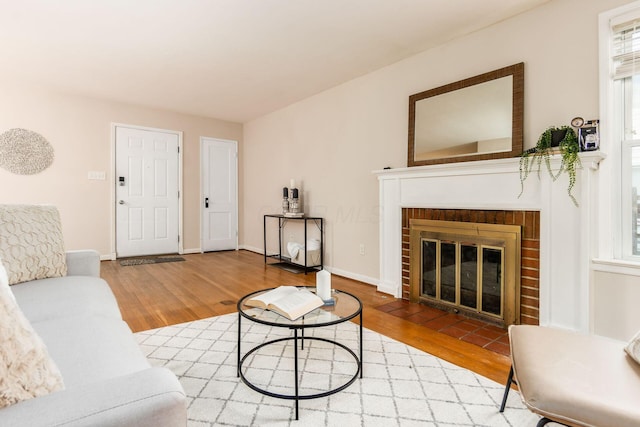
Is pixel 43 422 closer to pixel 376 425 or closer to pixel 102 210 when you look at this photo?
pixel 376 425

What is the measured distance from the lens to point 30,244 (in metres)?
1.96

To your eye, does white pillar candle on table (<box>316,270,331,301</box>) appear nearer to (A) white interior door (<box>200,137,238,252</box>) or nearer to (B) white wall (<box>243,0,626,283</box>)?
(B) white wall (<box>243,0,626,283</box>)

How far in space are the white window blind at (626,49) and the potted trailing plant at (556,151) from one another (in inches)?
17.0

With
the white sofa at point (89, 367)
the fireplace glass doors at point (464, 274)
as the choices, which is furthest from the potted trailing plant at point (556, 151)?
the white sofa at point (89, 367)

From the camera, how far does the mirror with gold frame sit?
256 centimetres

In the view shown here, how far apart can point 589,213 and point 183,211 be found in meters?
5.35

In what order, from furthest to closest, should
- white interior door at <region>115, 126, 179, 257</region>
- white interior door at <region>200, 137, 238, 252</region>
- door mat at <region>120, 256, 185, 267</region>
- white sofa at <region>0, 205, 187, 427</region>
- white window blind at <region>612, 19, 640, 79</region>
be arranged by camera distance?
white interior door at <region>200, 137, 238, 252</region>
white interior door at <region>115, 126, 179, 257</region>
door mat at <region>120, 256, 185, 267</region>
white window blind at <region>612, 19, 640, 79</region>
white sofa at <region>0, 205, 187, 427</region>

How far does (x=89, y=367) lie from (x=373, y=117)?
3.33m

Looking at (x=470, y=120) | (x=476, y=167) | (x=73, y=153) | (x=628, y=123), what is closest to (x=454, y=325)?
(x=476, y=167)

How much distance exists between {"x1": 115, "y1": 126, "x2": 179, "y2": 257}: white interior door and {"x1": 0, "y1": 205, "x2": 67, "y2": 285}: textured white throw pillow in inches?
130

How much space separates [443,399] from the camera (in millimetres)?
1577

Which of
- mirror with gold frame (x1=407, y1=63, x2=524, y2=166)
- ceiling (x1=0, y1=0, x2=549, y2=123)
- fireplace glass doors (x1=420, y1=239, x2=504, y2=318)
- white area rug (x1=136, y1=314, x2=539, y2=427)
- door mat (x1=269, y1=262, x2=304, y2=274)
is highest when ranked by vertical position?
ceiling (x1=0, y1=0, x2=549, y2=123)

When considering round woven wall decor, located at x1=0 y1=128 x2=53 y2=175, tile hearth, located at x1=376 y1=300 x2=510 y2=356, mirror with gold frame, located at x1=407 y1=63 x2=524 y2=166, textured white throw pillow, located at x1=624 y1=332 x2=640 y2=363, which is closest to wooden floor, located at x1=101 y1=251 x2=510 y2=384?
tile hearth, located at x1=376 y1=300 x2=510 y2=356

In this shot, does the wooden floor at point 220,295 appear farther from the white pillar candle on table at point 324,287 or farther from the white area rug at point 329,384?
the white pillar candle on table at point 324,287
